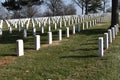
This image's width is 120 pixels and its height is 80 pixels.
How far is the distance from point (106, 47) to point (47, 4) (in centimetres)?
6913

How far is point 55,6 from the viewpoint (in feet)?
273

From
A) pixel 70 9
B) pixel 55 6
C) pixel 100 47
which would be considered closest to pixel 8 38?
pixel 100 47

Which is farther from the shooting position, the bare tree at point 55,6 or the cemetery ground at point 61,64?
the bare tree at point 55,6

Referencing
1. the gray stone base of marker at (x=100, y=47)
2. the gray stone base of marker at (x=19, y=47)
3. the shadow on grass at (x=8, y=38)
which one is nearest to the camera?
the gray stone base of marker at (x=100, y=47)

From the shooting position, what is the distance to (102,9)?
101 m

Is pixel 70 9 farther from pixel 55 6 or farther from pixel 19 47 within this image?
pixel 19 47

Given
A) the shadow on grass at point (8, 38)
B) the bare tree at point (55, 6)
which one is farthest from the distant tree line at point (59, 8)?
the shadow on grass at point (8, 38)

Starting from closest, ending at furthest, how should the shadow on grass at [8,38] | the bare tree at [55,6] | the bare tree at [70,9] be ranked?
the shadow on grass at [8,38] → the bare tree at [55,6] → the bare tree at [70,9]

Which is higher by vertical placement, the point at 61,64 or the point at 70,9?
the point at 70,9

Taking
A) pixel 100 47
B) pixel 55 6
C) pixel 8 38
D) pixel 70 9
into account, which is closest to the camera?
pixel 100 47

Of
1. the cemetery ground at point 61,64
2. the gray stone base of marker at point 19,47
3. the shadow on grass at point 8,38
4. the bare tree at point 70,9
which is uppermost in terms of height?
the bare tree at point 70,9

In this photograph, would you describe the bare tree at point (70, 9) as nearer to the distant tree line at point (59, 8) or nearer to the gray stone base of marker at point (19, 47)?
the distant tree line at point (59, 8)

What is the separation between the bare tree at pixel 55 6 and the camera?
265ft

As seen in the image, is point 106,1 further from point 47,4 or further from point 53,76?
point 53,76
